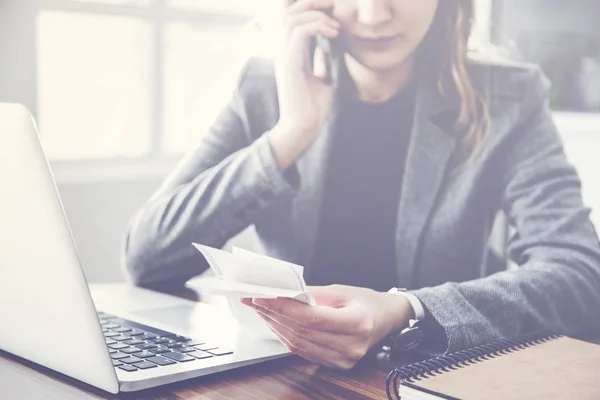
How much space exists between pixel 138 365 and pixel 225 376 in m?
0.12

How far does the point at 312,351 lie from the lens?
104cm

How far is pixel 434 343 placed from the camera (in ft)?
3.76

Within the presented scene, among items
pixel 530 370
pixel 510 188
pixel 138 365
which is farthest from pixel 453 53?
pixel 138 365

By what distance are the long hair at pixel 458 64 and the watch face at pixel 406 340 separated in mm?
375

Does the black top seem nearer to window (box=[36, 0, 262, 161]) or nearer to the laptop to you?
the laptop

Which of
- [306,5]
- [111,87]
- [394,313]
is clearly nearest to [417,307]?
[394,313]

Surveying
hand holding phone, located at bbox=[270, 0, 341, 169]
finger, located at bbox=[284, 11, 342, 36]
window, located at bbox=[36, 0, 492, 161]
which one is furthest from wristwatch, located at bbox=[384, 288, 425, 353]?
window, located at bbox=[36, 0, 492, 161]

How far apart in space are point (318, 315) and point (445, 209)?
46 cm

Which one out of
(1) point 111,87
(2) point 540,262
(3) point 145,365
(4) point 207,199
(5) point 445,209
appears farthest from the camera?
Answer: (1) point 111,87

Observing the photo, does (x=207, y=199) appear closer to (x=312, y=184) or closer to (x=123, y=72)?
(x=312, y=184)

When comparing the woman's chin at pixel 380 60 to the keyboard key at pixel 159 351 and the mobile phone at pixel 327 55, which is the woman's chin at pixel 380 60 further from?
the keyboard key at pixel 159 351

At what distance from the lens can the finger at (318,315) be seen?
101 cm

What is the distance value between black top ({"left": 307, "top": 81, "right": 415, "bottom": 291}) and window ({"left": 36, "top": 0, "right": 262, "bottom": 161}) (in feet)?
1.75

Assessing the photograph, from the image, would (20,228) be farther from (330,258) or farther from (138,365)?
(330,258)
